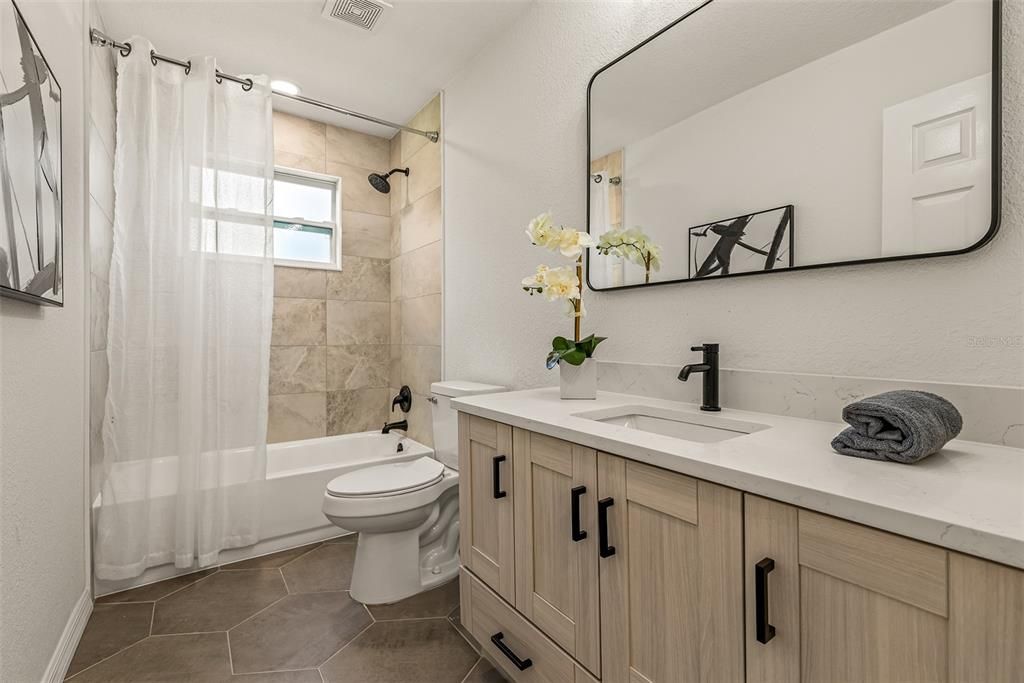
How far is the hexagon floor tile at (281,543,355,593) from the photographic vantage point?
6.70 feet

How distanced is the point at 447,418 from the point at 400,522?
21.3 inches

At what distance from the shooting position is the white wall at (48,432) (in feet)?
3.63

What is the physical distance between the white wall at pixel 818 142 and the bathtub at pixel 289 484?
1.97 metres

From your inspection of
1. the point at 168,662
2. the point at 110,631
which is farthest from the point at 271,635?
the point at 110,631

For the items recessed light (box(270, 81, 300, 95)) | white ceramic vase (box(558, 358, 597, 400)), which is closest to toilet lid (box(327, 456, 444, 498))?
white ceramic vase (box(558, 358, 597, 400))

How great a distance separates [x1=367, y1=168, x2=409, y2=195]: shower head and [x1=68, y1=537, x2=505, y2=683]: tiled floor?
2373mm

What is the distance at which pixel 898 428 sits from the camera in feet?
2.49

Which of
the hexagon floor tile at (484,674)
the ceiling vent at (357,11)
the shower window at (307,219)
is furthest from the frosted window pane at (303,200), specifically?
the hexagon floor tile at (484,674)

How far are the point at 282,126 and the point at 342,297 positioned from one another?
3.67ft

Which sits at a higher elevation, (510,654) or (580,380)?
(580,380)

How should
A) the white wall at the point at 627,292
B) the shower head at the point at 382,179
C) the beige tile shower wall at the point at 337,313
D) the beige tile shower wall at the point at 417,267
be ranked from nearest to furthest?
1. the white wall at the point at 627,292
2. the beige tile shower wall at the point at 417,267
3. the beige tile shower wall at the point at 337,313
4. the shower head at the point at 382,179

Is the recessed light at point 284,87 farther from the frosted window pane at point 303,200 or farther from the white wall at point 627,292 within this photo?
the white wall at point 627,292

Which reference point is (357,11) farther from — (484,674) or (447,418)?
(484,674)

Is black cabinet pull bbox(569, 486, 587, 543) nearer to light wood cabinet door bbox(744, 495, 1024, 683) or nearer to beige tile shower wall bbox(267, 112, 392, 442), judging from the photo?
light wood cabinet door bbox(744, 495, 1024, 683)
